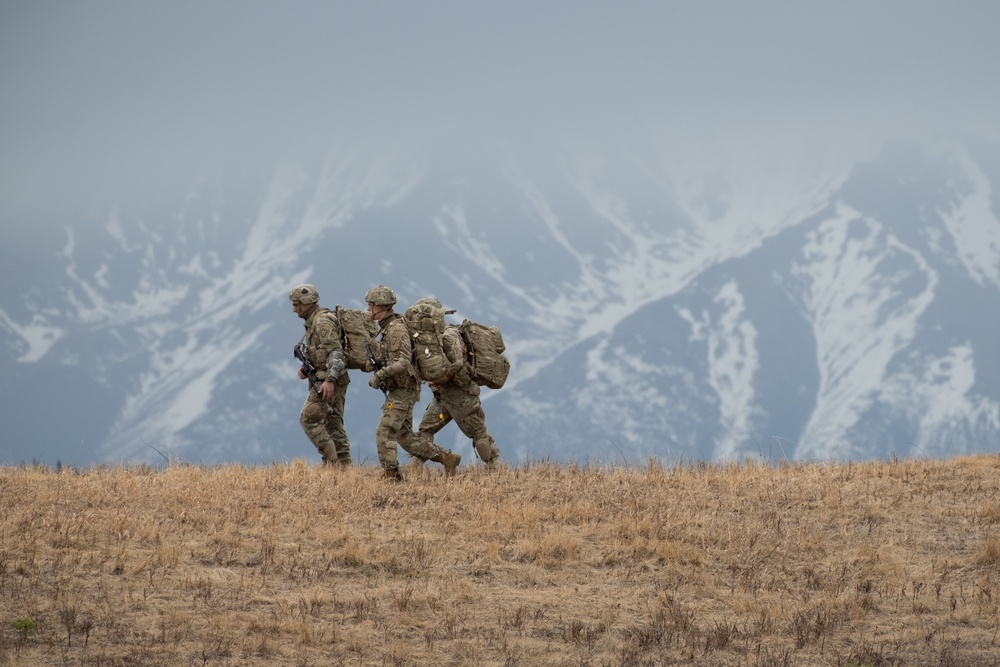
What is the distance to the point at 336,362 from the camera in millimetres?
19281

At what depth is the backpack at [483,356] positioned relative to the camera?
1945 centimetres

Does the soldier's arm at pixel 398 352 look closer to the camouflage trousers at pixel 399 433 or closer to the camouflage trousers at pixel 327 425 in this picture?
the camouflage trousers at pixel 399 433

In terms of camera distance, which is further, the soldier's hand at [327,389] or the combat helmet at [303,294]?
the combat helmet at [303,294]

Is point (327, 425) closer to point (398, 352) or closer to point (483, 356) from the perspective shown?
point (398, 352)

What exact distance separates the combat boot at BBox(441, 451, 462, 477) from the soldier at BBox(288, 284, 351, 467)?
1.49 meters

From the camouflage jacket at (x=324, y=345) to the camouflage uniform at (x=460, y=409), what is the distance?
1288mm

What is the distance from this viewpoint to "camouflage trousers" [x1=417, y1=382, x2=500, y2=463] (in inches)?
768

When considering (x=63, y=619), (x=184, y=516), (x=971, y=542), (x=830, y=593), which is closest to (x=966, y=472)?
(x=971, y=542)

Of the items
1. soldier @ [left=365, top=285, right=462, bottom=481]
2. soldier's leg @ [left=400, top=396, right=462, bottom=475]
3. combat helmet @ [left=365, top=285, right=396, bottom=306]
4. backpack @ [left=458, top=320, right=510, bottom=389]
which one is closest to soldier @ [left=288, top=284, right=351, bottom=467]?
soldier @ [left=365, top=285, right=462, bottom=481]

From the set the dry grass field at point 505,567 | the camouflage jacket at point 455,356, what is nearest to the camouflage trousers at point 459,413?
the camouflage jacket at point 455,356

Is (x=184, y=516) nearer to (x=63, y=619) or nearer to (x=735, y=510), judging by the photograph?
(x=63, y=619)

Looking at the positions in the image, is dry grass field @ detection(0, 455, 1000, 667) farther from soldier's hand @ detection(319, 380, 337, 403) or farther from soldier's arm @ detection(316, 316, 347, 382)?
soldier's arm @ detection(316, 316, 347, 382)

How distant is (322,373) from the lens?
773 inches

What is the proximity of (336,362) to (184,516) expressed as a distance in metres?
3.74
